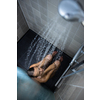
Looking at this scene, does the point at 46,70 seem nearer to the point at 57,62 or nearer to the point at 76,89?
the point at 57,62

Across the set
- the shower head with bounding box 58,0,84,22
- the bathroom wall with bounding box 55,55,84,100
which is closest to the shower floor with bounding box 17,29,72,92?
the bathroom wall with bounding box 55,55,84,100

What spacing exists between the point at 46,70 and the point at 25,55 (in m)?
0.61

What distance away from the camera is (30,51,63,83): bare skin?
1406mm

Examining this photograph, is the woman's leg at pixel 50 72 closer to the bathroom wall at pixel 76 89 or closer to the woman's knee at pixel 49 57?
the woman's knee at pixel 49 57

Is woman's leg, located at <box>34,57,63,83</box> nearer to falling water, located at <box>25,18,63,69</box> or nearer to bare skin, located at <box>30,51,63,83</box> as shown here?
bare skin, located at <box>30,51,63,83</box>

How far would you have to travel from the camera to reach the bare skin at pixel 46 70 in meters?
1.41

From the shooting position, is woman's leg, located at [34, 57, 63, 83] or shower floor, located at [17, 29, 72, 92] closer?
woman's leg, located at [34, 57, 63, 83]

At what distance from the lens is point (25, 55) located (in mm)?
1835

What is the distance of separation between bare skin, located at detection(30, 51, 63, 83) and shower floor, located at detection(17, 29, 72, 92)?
11cm

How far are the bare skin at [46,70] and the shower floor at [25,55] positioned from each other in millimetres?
114

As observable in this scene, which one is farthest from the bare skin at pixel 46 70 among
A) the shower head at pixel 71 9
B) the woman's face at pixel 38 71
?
the shower head at pixel 71 9
